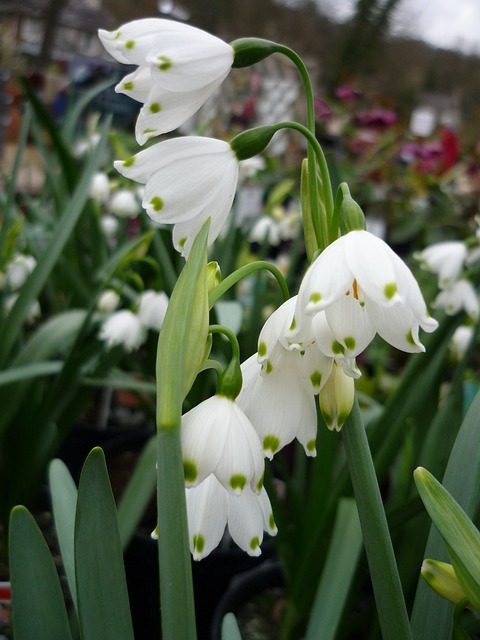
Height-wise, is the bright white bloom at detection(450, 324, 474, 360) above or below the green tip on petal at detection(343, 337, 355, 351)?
below

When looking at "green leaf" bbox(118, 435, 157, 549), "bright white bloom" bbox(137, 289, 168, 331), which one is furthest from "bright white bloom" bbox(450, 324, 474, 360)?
"green leaf" bbox(118, 435, 157, 549)

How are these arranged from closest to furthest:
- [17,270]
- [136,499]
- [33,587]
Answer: [33,587], [136,499], [17,270]

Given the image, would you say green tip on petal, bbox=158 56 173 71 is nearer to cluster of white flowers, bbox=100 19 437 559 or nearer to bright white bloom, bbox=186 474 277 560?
cluster of white flowers, bbox=100 19 437 559

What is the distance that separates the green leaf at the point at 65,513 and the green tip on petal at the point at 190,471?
18cm

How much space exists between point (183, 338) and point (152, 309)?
0.84 m

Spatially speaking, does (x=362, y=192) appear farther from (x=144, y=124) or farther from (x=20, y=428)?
(x=144, y=124)

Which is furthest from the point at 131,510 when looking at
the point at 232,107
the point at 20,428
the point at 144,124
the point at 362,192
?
the point at 232,107

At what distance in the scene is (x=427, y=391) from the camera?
36.0 inches

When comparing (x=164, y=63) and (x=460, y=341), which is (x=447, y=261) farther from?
(x=164, y=63)

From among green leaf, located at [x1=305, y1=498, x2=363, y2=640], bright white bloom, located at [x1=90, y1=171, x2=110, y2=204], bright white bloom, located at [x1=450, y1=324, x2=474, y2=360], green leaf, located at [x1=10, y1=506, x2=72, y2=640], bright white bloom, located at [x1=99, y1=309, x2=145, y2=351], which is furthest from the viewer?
bright white bloom, located at [x1=90, y1=171, x2=110, y2=204]

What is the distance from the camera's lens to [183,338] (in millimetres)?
346

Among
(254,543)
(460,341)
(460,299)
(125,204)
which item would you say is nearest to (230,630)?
(254,543)

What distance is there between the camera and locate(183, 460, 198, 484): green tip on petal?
0.37 m

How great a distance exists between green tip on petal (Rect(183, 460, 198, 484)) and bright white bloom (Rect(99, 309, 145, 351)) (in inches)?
30.6
